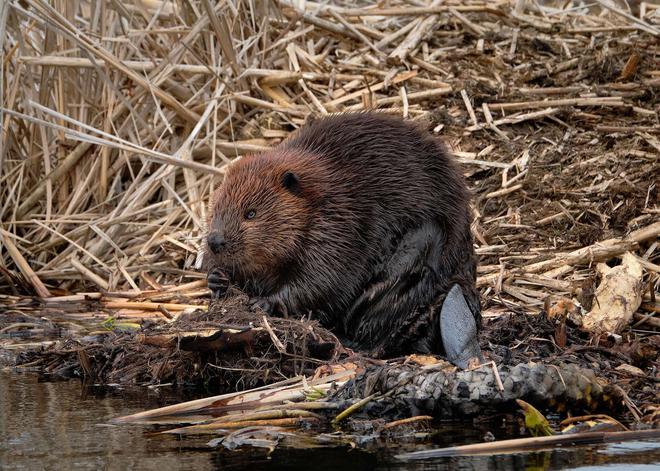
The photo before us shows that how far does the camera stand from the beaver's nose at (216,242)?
4.64m

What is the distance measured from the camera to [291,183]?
15.5ft

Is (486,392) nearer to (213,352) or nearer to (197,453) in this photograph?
(197,453)

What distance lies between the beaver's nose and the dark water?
1085mm

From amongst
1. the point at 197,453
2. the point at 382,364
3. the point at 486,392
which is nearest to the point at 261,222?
the point at 382,364

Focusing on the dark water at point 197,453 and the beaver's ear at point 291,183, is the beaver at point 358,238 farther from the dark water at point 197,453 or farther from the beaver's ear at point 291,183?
the dark water at point 197,453

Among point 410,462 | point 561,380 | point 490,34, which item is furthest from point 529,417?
point 490,34

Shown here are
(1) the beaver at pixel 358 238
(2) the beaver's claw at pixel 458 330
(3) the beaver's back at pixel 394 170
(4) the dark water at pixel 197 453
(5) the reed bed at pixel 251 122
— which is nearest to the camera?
(4) the dark water at pixel 197 453

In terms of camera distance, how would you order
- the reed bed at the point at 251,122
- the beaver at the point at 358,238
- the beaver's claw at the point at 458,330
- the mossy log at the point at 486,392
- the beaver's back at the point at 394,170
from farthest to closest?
1. the reed bed at the point at 251,122
2. the beaver's back at the point at 394,170
3. the beaver at the point at 358,238
4. the beaver's claw at the point at 458,330
5. the mossy log at the point at 486,392

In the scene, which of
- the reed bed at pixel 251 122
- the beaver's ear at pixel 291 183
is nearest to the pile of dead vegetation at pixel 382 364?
the beaver's ear at pixel 291 183

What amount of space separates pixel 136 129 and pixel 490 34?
2.92m

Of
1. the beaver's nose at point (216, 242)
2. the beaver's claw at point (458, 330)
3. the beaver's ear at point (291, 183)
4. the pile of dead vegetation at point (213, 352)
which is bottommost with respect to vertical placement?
the pile of dead vegetation at point (213, 352)

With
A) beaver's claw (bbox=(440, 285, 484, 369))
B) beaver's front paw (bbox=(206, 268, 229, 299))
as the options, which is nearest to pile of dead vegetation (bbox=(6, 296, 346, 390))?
beaver's front paw (bbox=(206, 268, 229, 299))

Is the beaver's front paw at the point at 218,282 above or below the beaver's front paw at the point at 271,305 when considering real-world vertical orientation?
above

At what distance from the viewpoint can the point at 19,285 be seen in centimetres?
652
